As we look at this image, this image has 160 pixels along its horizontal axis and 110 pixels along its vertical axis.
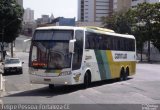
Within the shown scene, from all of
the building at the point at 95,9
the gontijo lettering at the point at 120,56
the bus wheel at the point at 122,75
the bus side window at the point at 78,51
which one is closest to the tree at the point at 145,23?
the gontijo lettering at the point at 120,56

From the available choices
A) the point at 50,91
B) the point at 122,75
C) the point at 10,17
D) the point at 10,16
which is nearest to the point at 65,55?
the point at 50,91

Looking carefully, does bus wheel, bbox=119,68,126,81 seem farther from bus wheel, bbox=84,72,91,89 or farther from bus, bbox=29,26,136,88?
bus wheel, bbox=84,72,91,89

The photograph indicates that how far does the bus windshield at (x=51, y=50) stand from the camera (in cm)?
2095

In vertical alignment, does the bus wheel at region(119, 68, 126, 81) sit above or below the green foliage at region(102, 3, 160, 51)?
below

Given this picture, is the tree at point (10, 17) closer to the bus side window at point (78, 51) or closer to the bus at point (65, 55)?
the bus at point (65, 55)

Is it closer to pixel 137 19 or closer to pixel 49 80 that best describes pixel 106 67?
pixel 49 80

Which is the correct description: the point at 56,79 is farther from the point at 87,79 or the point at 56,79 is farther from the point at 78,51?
the point at 87,79

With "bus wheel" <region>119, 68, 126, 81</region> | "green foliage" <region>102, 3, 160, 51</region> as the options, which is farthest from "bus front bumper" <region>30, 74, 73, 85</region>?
"green foliage" <region>102, 3, 160, 51</region>

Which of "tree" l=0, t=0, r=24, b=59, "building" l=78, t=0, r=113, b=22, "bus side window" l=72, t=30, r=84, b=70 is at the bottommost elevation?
"bus side window" l=72, t=30, r=84, b=70

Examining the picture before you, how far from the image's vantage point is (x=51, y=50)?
2100 cm

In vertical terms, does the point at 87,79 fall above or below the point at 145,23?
below

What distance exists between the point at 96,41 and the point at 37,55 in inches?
171

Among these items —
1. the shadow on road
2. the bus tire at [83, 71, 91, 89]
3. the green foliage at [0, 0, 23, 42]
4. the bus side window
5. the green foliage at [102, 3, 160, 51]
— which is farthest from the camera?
the green foliage at [102, 3, 160, 51]

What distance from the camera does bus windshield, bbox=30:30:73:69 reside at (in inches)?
825
